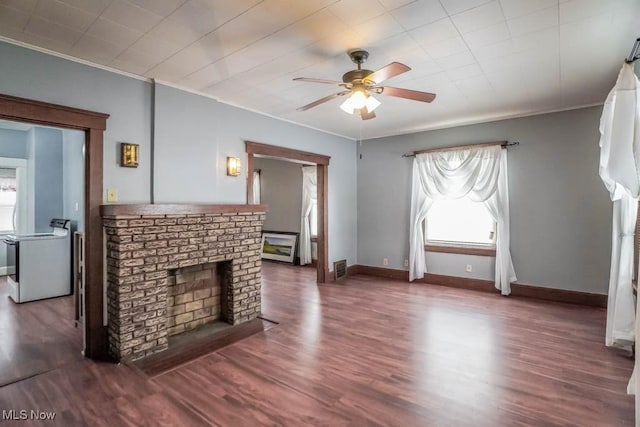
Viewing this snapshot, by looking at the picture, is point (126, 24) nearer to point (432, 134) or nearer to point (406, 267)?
point (432, 134)

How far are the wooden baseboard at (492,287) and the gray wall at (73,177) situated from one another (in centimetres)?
473

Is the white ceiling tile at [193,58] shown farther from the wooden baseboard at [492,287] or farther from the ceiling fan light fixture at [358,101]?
the wooden baseboard at [492,287]

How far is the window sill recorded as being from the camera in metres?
4.91

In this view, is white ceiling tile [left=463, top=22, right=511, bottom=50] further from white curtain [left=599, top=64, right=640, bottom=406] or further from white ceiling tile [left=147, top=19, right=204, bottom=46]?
white ceiling tile [left=147, top=19, right=204, bottom=46]

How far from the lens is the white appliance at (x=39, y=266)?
435 centimetres

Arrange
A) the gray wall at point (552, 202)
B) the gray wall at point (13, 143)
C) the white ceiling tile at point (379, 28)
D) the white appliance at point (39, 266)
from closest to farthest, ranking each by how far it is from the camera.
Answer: the white ceiling tile at point (379, 28) < the gray wall at point (552, 202) < the white appliance at point (39, 266) < the gray wall at point (13, 143)

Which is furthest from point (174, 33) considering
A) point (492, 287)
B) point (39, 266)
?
point (492, 287)

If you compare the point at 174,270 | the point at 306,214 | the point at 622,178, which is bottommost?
the point at 174,270

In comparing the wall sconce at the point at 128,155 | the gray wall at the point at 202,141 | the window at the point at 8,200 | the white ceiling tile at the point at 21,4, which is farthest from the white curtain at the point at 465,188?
the window at the point at 8,200

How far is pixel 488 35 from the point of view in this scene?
2410 mm

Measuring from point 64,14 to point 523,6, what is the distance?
9.93 ft

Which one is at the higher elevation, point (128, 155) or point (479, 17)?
point (479, 17)

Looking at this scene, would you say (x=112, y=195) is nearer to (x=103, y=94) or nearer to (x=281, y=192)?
(x=103, y=94)

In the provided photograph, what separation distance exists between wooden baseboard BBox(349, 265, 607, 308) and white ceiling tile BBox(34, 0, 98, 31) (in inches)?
205
